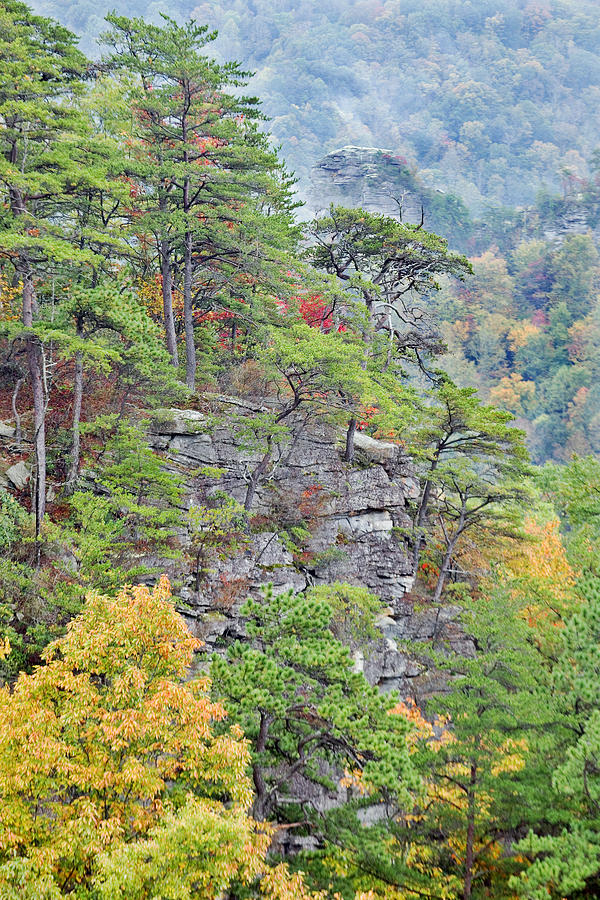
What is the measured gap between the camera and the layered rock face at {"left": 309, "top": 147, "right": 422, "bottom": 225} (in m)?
56.9

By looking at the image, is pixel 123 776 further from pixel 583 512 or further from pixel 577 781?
pixel 583 512

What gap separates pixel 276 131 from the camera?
3501 inches

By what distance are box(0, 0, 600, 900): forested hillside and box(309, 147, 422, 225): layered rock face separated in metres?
34.4

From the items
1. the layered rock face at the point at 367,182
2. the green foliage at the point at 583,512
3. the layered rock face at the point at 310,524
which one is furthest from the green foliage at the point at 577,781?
the layered rock face at the point at 367,182

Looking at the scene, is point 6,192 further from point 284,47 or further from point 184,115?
point 284,47

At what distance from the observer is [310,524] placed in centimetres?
1800

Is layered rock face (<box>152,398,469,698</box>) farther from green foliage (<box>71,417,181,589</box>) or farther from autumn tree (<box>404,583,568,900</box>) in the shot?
autumn tree (<box>404,583,568,900</box>)

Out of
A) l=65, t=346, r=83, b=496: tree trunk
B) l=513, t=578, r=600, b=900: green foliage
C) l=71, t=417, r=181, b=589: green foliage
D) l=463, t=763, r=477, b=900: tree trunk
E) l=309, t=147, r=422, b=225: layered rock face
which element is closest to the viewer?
l=513, t=578, r=600, b=900: green foliage

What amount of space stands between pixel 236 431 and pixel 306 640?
9.66m

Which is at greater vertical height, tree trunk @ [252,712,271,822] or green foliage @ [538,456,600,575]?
green foliage @ [538,456,600,575]

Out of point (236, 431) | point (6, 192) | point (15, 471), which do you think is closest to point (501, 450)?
point (236, 431)

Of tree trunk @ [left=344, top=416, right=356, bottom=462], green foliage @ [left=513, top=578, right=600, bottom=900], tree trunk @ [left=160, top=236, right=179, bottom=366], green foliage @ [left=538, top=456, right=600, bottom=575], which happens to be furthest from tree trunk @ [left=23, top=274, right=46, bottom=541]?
green foliage @ [left=538, top=456, right=600, bottom=575]

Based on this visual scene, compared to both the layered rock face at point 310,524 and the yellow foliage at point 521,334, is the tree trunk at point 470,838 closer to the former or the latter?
the layered rock face at point 310,524

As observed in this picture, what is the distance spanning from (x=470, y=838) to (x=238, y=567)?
8.03m
